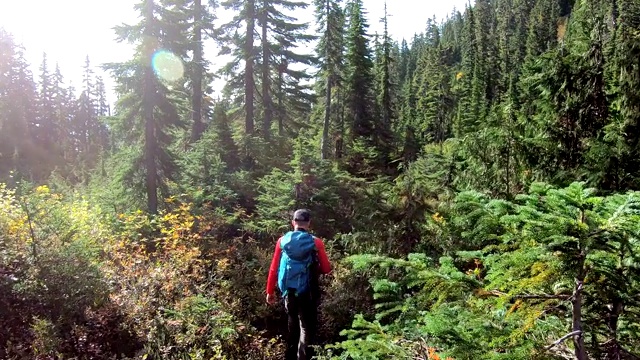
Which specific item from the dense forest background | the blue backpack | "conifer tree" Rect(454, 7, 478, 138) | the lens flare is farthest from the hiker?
"conifer tree" Rect(454, 7, 478, 138)

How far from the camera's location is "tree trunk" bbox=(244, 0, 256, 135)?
21.4m

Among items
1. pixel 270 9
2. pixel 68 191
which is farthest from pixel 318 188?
pixel 270 9

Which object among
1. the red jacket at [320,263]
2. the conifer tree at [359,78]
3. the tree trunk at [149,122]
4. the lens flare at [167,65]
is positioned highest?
the conifer tree at [359,78]

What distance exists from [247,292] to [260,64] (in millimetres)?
16177

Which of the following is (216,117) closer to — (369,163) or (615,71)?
(369,163)

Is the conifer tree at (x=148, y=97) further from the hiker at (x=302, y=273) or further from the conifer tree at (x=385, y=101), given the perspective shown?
the conifer tree at (x=385, y=101)

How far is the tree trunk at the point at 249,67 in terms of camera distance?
21384 mm

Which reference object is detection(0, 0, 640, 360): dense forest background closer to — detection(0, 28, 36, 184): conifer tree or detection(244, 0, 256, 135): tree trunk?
detection(244, 0, 256, 135): tree trunk

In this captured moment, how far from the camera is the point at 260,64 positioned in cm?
2211

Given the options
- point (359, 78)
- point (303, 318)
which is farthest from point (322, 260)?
point (359, 78)

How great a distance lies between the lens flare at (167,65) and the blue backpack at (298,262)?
11.1 m

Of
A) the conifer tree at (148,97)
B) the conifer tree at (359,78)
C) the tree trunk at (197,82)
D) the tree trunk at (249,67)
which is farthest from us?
the conifer tree at (359,78)

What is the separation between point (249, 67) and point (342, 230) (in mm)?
13618

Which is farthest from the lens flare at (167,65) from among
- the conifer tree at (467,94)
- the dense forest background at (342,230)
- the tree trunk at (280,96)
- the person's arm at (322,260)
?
the conifer tree at (467,94)
